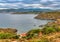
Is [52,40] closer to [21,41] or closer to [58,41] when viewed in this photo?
[58,41]

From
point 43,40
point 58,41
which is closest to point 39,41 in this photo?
point 43,40

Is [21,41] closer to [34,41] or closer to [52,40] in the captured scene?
[34,41]

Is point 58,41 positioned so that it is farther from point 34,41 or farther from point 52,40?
point 34,41

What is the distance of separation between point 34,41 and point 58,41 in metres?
1.91

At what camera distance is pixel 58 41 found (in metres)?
17.9

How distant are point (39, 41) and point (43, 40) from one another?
335mm

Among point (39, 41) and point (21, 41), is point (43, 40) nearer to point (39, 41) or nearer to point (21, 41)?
point (39, 41)

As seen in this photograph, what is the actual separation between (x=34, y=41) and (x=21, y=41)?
3.60 ft

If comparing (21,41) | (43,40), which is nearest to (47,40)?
(43,40)

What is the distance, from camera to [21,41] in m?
18.5

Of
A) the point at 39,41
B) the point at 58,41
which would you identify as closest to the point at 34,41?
the point at 39,41

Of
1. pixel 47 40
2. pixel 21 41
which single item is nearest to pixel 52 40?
pixel 47 40

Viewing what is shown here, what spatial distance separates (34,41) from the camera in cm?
1823

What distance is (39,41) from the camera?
17969 mm
